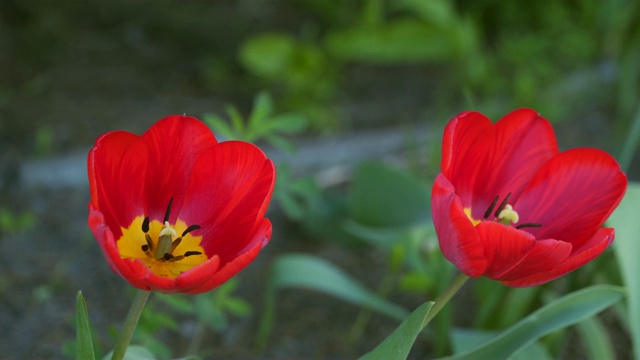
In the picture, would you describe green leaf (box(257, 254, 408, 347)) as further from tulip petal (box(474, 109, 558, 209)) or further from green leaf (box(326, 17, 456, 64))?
green leaf (box(326, 17, 456, 64))

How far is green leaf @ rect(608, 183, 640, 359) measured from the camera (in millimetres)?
1362

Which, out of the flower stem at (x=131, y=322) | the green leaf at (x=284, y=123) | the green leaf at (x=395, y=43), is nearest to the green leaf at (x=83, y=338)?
the flower stem at (x=131, y=322)

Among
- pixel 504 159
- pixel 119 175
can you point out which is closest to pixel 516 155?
pixel 504 159

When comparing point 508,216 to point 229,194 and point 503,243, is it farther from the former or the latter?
point 229,194

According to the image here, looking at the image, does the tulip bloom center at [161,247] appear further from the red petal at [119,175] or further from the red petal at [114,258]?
the red petal at [114,258]

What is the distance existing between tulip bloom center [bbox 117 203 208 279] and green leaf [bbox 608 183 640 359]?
0.63m

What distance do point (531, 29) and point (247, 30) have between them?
1.03 metres

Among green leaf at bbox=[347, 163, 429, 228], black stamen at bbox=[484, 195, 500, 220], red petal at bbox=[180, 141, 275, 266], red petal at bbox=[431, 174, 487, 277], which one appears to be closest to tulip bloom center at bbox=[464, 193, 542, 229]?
black stamen at bbox=[484, 195, 500, 220]

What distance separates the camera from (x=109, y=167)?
3.23 feet

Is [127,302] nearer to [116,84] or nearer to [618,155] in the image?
[618,155]

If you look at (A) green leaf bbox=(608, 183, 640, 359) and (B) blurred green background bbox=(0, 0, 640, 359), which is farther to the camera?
(B) blurred green background bbox=(0, 0, 640, 359)

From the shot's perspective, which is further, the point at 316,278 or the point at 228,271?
the point at 316,278

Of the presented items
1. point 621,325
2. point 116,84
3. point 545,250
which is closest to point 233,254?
point 545,250

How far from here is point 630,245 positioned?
1390mm
